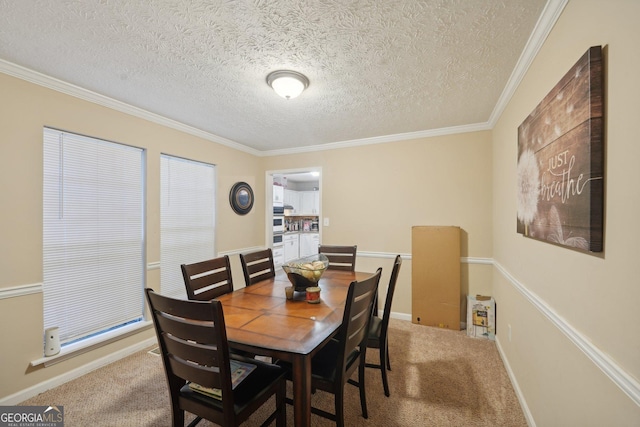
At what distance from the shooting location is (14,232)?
6.48 feet

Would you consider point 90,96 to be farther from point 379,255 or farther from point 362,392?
point 379,255

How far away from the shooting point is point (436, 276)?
130 inches

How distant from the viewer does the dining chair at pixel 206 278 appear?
1.96 m

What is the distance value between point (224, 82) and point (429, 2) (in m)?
1.58

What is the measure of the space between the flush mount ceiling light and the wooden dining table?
5.19 feet

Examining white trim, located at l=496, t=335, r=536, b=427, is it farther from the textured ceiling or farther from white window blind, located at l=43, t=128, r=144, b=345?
white window blind, located at l=43, t=128, r=144, b=345

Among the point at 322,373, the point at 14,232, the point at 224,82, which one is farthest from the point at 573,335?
the point at 14,232

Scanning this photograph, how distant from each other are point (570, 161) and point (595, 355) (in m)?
0.78

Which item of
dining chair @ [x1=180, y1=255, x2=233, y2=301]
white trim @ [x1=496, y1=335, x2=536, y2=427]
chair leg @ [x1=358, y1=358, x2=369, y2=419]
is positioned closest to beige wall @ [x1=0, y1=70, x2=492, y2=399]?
white trim @ [x1=496, y1=335, x2=536, y2=427]

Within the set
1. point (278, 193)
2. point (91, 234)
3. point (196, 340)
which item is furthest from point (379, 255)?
point (91, 234)

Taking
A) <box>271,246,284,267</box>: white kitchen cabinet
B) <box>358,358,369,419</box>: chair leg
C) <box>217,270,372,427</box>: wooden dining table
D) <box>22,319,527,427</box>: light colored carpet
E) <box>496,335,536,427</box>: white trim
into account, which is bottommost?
<box>22,319,527,427</box>: light colored carpet

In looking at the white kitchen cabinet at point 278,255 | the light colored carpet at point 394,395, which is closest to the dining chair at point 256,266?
the light colored carpet at point 394,395

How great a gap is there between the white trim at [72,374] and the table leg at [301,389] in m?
2.21

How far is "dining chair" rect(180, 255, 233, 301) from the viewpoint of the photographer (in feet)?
6.42
